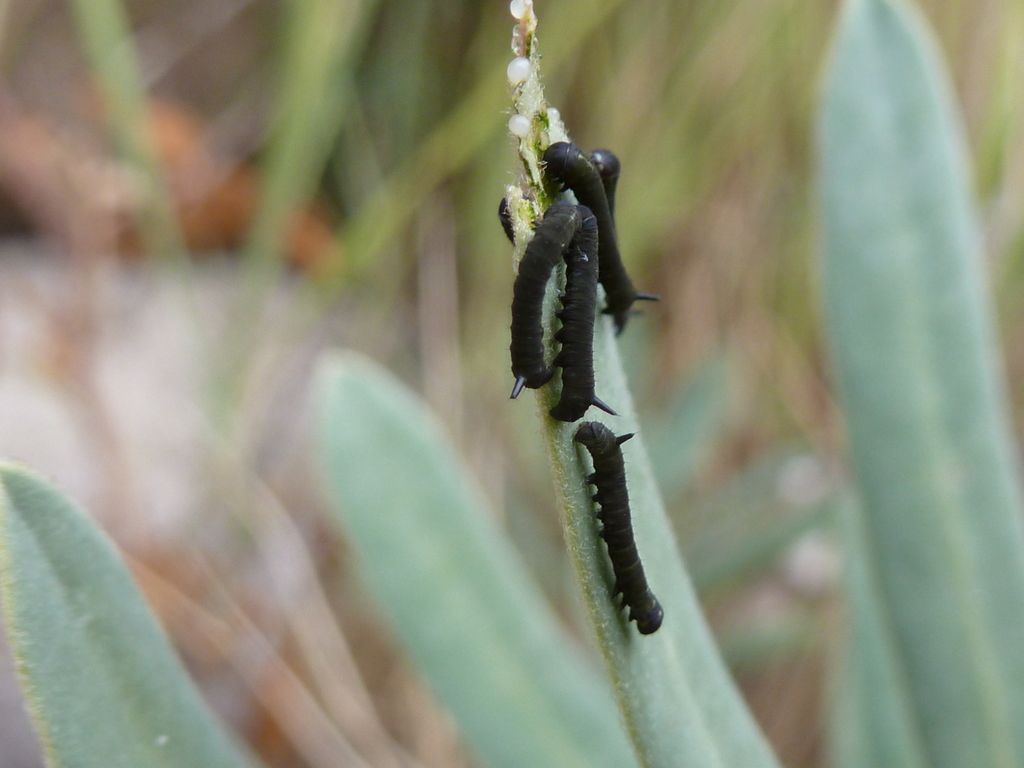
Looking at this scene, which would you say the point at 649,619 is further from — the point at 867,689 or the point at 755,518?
the point at 755,518

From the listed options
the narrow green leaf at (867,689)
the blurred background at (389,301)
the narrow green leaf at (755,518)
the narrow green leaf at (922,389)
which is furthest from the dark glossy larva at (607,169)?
the narrow green leaf at (755,518)

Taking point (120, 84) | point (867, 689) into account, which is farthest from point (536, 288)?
point (120, 84)

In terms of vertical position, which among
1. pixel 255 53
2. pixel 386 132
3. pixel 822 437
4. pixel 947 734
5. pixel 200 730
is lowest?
pixel 947 734

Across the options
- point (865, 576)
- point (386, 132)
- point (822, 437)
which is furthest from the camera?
point (386, 132)

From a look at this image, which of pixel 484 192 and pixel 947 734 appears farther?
pixel 484 192

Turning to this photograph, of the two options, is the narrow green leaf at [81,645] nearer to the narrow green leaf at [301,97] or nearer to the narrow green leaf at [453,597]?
the narrow green leaf at [453,597]

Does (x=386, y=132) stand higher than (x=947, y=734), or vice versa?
(x=386, y=132)

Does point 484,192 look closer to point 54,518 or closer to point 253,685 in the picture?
point 253,685

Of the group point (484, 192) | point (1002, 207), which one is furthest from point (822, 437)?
point (484, 192)
